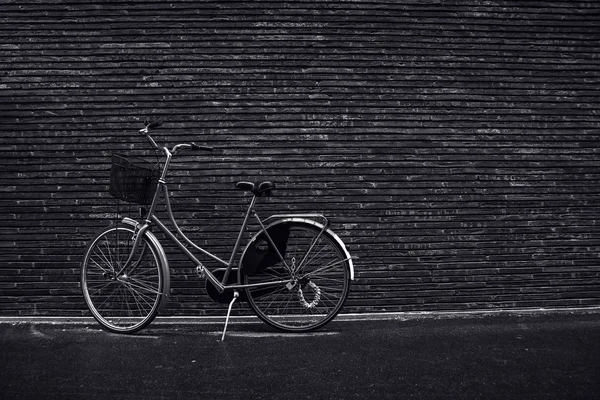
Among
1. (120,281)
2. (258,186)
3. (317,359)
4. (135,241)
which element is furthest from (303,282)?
(120,281)

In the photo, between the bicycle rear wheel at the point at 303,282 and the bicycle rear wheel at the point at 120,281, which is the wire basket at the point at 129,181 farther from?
the bicycle rear wheel at the point at 303,282

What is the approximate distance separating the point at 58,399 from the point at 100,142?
259 cm

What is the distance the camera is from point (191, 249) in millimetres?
4676

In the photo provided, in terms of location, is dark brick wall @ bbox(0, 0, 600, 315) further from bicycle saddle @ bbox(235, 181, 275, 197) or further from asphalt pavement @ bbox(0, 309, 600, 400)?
bicycle saddle @ bbox(235, 181, 275, 197)

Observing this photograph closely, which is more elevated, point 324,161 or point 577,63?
point 577,63

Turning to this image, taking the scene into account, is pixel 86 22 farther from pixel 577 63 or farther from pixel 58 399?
pixel 577 63

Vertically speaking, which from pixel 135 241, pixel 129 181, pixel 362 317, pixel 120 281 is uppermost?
pixel 129 181

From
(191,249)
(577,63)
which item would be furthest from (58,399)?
(577,63)

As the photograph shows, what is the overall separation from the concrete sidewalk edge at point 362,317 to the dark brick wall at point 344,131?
0.08 metres

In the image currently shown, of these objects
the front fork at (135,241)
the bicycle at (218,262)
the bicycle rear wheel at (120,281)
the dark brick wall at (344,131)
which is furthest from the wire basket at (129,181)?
the dark brick wall at (344,131)

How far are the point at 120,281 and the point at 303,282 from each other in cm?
155

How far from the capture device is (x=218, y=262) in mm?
4617

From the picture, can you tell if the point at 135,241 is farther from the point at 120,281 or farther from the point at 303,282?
the point at 303,282

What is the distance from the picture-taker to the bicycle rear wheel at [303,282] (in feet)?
13.6
